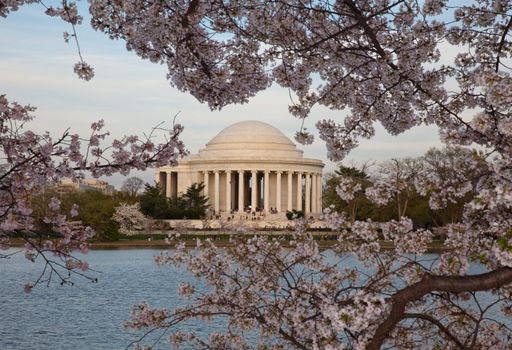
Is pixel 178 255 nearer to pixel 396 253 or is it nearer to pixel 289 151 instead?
pixel 396 253

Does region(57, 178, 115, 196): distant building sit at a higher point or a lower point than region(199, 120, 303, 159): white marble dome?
lower

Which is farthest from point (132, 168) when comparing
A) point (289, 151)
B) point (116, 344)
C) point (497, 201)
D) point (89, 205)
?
point (289, 151)

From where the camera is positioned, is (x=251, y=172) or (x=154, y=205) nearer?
(x=154, y=205)

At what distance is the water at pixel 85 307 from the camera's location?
1778 centimetres

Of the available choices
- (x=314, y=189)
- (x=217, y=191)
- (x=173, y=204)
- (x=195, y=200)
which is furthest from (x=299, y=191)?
(x=173, y=204)

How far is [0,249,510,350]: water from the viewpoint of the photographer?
17781 millimetres

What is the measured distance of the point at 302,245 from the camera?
6.68 m

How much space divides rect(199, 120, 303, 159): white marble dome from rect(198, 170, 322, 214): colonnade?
1.86 m

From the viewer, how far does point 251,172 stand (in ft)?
288

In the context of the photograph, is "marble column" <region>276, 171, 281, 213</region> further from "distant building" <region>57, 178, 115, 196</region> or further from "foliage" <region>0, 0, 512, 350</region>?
"foliage" <region>0, 0, 512, 350</region>

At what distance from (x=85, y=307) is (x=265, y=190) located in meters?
66.0

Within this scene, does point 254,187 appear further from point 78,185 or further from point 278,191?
point 78,185

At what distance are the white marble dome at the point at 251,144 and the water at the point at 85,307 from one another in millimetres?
48823

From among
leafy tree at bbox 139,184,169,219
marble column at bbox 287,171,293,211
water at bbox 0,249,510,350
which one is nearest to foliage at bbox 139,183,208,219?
leafy tree at bbox 139,184,169,219
